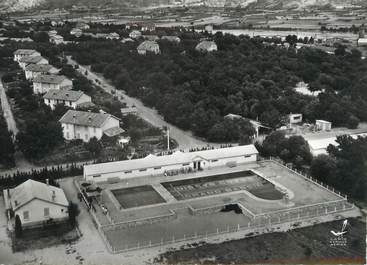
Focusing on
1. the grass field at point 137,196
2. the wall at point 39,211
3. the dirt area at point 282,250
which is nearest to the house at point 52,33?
the grass field at point 137,196

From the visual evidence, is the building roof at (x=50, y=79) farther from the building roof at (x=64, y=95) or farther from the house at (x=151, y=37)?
the house at (x=151, y=37)

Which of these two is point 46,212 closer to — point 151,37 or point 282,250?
point 282,250

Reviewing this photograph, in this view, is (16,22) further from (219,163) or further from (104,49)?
(219,163)

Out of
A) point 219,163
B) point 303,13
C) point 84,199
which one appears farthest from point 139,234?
point 303,13

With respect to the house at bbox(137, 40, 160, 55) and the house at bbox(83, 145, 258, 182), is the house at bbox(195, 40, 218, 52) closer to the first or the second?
the house at bbox(137, 40, 160, 55)

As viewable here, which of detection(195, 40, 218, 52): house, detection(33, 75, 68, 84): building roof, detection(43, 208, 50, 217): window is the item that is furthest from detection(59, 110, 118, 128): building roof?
detection(195, 40, 218, 52): house
